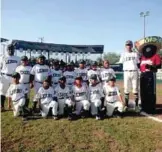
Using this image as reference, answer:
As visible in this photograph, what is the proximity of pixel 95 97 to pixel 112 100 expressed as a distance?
52 centimetres

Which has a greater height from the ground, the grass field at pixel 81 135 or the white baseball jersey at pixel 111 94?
the white baseball jersey at pixel 111 94

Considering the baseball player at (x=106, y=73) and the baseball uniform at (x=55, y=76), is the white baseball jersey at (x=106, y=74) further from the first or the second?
the baseball uniform at (x=55, y=76)

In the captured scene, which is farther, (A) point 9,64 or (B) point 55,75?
(B) point 55,75

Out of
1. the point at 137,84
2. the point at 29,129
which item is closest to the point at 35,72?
the point at 29,129

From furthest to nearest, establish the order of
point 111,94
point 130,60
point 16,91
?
point 130,60, point 111,94, point 16,91

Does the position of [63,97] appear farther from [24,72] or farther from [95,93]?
[24,72]

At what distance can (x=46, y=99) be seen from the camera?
8273 millimetres

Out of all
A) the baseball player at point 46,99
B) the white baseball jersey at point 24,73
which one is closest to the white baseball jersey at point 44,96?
the baseball player at point 46,99

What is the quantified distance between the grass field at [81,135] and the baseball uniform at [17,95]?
35 cm

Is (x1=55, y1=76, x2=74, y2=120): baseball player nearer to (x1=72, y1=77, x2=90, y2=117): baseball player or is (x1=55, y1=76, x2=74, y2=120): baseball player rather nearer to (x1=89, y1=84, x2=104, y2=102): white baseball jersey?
(x1=72, y1=77, x2=90, y2=117): baseball player

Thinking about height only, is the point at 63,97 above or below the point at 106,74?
below

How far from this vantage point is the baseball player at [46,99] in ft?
26.5

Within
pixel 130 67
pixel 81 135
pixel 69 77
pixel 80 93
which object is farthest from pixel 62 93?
pixel 130 67

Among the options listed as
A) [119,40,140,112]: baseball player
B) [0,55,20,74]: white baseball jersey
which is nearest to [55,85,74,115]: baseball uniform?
[0,55,20,74]: white baseball jersey
